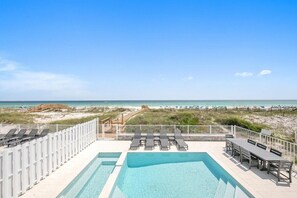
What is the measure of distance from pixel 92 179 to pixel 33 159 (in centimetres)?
219

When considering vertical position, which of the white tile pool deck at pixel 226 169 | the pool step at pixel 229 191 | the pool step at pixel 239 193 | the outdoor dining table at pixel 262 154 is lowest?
the pool step at pixel 229 191

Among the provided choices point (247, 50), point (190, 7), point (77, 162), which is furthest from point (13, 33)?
point (247, 50)

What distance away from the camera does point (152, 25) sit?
814 inches

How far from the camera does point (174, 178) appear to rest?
8.77 meters

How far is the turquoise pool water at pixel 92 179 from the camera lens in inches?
270

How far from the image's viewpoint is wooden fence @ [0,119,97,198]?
5.63 metres

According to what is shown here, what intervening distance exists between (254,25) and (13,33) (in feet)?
64.9

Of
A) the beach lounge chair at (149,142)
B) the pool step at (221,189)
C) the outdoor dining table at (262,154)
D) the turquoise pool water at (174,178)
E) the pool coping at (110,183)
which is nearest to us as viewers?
the pool coping at (110,183)

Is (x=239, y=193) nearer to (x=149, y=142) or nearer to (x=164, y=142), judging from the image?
(x=164, y=142)

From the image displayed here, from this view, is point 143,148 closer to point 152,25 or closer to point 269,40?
point 152,25

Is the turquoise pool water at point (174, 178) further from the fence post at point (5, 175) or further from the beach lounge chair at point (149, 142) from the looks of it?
the fence post at point (5, 175)

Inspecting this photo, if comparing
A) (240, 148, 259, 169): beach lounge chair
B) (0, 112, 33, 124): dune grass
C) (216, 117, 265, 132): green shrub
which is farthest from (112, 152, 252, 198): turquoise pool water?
(0, 112, 33, 124): dune grass

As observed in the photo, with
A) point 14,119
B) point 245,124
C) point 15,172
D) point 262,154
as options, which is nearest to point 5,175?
point 15,172

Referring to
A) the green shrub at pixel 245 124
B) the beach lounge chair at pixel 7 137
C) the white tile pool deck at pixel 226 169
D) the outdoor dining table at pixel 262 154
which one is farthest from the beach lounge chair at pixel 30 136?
the green shrub at pixel 245 124
